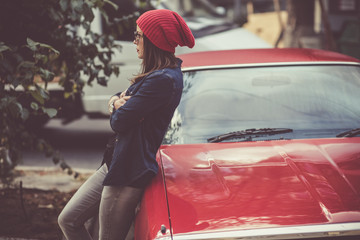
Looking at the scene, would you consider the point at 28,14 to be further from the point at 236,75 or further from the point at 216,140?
the point at 216,140

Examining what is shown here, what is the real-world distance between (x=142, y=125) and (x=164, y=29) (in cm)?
47

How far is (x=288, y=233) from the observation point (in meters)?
2.30

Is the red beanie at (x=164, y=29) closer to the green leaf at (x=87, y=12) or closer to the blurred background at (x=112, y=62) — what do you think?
the green leaf at (x=87, y=12)

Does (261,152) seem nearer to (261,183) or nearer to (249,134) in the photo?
(249,134)

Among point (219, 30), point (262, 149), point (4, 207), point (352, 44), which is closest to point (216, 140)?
point (262, 149)

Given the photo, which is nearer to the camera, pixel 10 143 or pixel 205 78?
pixel 205 78

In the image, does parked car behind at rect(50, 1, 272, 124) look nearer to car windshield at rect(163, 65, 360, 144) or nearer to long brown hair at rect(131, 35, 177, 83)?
car windshield at rect(163, 65, 360, 144)

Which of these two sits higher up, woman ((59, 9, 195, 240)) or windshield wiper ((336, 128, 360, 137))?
woman ((59, 9, 195, 240))

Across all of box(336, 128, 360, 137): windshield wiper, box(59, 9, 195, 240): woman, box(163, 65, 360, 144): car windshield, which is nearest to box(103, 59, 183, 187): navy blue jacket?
box(59, 9, 195, 240): woman

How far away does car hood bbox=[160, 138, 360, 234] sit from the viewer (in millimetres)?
2428

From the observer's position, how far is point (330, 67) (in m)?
3.92

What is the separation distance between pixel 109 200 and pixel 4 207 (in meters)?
2.70

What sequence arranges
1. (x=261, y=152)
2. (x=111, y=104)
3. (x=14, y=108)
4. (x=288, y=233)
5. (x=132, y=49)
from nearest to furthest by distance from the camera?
(x=288, y=233) < (x=111, y=104) < (x=261, y=152) < (x=14, y=108) < (x=132, y=49)

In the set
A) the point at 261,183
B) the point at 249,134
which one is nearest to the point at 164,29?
the point at 261,183
